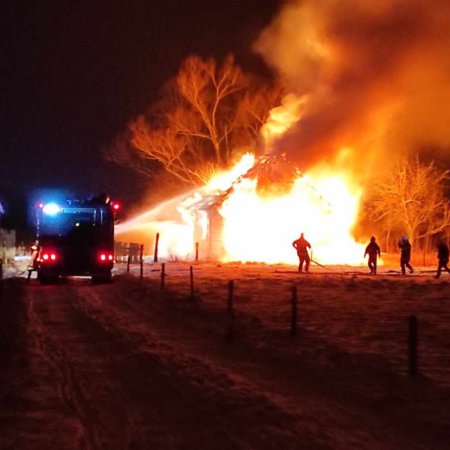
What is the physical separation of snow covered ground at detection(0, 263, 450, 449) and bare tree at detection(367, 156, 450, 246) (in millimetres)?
29860

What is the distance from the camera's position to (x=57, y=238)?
25234 mm

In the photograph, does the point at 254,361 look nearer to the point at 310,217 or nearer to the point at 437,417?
the point at 437,417

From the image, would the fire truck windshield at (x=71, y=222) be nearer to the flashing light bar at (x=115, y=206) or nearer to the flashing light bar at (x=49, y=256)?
the flashing light bar at (x=115, y=206)

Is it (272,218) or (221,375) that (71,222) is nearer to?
(272,218)

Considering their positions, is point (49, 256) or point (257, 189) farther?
point (257, 189)

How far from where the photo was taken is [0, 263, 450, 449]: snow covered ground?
22.7 feet

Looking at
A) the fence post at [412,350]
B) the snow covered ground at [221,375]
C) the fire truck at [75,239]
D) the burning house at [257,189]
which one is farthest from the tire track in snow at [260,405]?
the burning house at [257,189]

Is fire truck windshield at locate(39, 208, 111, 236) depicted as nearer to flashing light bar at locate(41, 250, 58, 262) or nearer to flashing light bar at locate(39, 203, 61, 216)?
flashing light bar at locate(39, 203, 61, 216)

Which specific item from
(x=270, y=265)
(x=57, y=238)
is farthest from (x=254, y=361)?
(x=270, y=265)

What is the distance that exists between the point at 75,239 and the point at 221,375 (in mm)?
16564

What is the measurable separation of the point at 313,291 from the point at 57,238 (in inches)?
364

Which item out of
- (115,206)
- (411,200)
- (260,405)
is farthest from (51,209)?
(411,200)

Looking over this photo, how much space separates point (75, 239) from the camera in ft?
83.2

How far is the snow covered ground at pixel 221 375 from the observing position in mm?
6930
